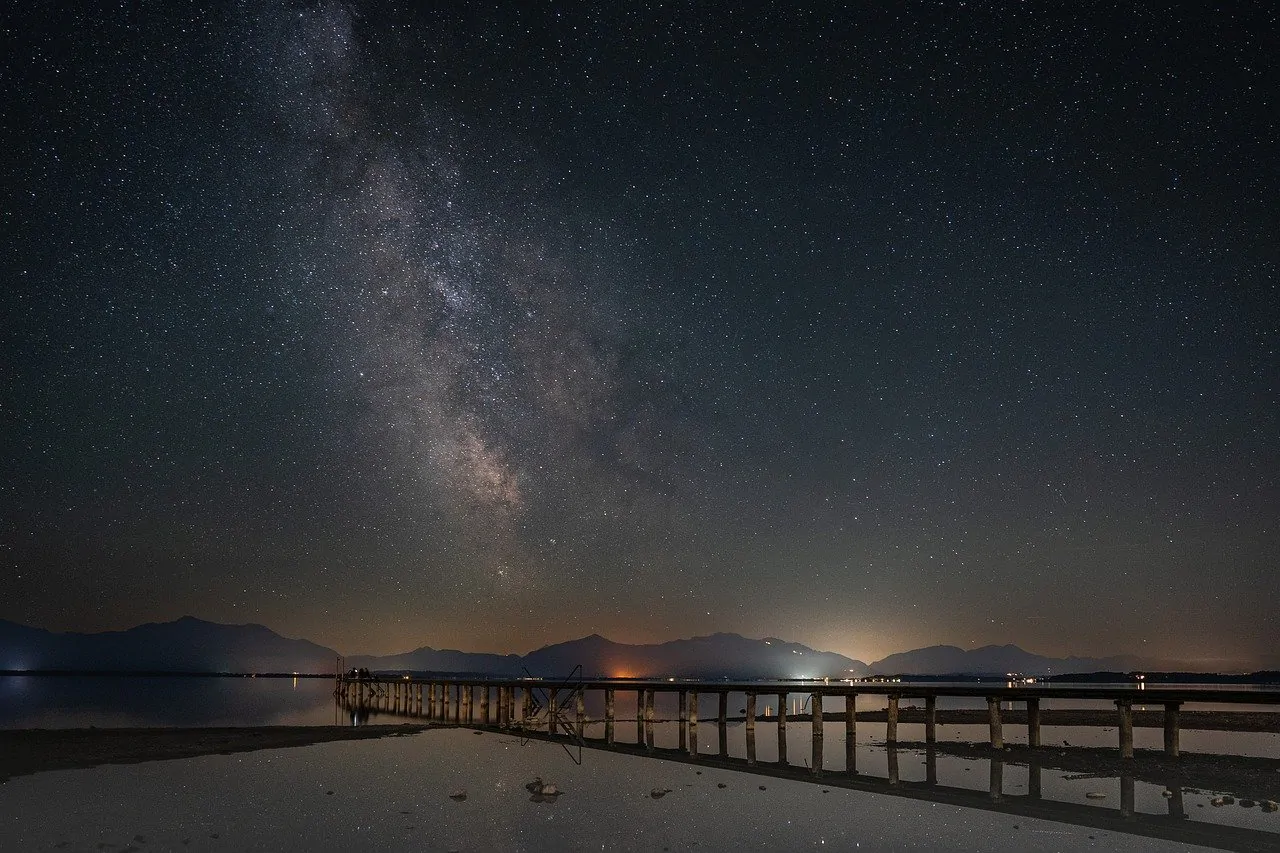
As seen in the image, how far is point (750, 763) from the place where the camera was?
1064 inches

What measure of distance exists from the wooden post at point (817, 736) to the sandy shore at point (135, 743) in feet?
65.4

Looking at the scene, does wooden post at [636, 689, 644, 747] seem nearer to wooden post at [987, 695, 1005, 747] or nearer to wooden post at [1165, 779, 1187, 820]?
wooden post at [987, 695, 1005, 747]

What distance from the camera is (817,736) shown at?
28.4 metres

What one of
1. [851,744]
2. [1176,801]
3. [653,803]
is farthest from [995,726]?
[653,803]

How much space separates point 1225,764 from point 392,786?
79.9 feet

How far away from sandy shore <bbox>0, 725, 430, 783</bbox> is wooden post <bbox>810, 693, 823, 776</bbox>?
785 inches

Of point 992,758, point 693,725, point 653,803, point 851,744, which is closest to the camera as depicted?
point 653,803

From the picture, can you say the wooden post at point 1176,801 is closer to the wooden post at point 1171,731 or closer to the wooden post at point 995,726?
the wooden post at point 1171,731

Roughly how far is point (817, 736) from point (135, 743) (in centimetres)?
2545

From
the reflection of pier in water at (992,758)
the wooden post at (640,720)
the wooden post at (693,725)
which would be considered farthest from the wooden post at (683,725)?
the wooden post at (640,720)

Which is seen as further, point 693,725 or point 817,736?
point 693,725

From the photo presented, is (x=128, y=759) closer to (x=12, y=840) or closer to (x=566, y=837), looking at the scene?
(x=12, y=840)

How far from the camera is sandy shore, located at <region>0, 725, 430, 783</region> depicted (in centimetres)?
2652

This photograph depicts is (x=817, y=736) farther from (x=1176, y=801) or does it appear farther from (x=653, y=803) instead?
(x=1176, y=801)
